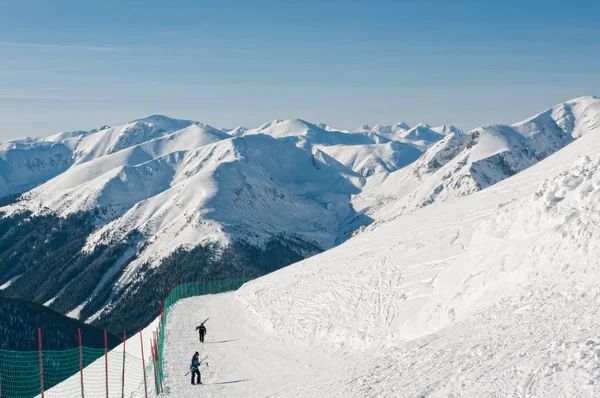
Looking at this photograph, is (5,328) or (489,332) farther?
(5,328)

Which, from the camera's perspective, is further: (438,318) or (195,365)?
(438,318)

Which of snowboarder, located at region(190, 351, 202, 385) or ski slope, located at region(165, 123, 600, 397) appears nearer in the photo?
ski slope, located at region(165, 123, 600, 397)

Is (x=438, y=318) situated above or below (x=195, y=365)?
above

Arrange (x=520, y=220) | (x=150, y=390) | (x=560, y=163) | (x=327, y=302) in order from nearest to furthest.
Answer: (x=150, y=390) < (x=520, y=220) < (x=327, y=302) < (x=560, y=163)

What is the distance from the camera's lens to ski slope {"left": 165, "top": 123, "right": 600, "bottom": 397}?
15.4m

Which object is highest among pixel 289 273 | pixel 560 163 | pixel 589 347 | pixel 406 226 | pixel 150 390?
Answer: pixel 560 163

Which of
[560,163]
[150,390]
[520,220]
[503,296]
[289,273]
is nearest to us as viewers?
[503,296]

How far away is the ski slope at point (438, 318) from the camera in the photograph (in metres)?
15.4

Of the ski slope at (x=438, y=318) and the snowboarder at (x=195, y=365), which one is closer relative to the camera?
the ski slope at (x=438, y=318)

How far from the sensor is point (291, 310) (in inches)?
1521

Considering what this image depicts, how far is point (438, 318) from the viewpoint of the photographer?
25969 mm

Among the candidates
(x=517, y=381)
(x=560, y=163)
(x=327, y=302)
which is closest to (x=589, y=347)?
(x=517, y=381)

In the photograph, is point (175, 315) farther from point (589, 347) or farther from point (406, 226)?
point (589, 347)

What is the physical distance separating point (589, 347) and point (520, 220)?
46.9 feet
